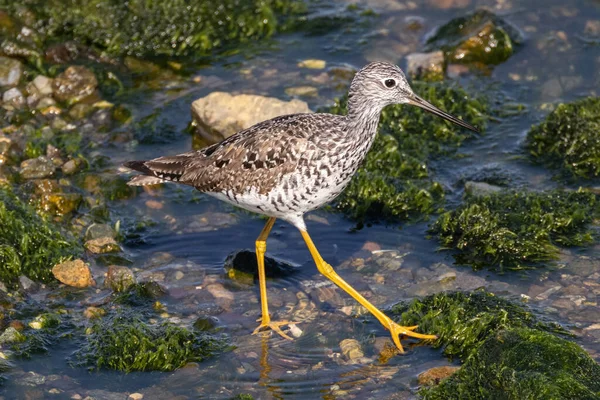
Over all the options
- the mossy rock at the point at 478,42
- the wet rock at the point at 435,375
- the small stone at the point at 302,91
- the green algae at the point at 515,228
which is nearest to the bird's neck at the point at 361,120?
the green algae at the point at 515,228

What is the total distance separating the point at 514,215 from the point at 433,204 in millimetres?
890

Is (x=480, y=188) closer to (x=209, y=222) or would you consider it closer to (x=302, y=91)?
(x=209, y=222)

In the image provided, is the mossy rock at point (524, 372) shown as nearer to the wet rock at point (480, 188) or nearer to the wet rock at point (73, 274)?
the wet rock at point (480, 188)

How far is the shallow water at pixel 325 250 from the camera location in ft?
22.7

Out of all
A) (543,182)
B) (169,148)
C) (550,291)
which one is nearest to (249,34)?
(169,148)

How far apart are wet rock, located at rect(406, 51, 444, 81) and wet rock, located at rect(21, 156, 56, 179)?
471 cm

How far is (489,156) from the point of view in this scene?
1000 cm

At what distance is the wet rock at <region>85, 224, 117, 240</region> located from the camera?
28.2 feet

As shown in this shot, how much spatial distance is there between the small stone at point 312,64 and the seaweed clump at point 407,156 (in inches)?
47.1

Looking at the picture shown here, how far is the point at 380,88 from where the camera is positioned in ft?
24.6

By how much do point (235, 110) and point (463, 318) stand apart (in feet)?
12.8

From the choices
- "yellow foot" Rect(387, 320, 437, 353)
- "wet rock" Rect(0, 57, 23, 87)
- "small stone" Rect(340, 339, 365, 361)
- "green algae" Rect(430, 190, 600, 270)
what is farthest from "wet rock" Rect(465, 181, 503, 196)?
"wet rock" Rect(0, 57, 23, 87)

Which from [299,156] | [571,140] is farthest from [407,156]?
[299,156]

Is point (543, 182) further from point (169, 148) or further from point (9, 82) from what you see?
point (9, 82)
